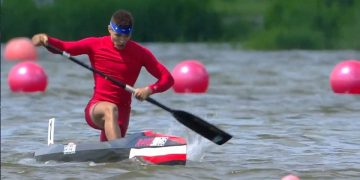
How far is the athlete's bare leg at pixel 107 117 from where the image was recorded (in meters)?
13.2

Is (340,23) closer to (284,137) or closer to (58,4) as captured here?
(58,4)

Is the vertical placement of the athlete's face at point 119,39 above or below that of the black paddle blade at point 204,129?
above

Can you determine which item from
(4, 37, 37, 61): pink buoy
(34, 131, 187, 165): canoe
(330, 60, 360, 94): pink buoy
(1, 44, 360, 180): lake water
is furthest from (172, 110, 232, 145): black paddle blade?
(4, 37, 37, 61): pink buoy

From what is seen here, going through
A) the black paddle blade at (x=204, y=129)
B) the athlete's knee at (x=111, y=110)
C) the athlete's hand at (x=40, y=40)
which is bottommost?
the black paddle blade at (x=204, y=129)

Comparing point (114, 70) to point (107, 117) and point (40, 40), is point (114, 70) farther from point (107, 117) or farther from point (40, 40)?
point (40, 40)

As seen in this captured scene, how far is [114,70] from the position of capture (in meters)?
13.3

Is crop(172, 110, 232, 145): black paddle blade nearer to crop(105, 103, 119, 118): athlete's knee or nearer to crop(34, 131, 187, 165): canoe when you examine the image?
crop(34, 131, 187, 165): canoe

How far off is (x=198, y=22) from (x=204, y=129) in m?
35.9

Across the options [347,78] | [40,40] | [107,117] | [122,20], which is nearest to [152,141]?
[107,117]

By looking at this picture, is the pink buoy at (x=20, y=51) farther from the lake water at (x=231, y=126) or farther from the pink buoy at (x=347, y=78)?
the pink buoy at (x=347, y=78)

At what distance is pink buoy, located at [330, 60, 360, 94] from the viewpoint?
21906mm

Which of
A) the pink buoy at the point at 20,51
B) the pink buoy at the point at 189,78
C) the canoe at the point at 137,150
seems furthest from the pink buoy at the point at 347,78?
the pink buoy at the point at 20,51

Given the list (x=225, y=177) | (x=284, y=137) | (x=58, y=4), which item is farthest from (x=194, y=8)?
(x=225, y=177)

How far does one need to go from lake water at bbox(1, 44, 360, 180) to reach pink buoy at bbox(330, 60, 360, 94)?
7.9 inches
